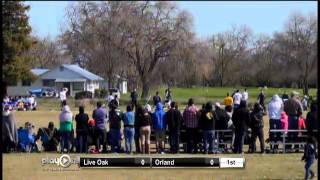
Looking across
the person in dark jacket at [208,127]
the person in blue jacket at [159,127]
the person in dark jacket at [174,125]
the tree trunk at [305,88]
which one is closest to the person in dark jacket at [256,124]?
the person in dark jacket at [208,127]

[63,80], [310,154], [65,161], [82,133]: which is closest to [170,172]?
[65,161]

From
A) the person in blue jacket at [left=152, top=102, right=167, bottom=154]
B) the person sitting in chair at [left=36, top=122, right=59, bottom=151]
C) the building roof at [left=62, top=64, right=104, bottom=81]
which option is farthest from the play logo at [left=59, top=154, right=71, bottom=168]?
the building roof at [left=62, top=64, right=104, bottom=81]

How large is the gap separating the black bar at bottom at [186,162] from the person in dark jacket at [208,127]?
2.06 meters

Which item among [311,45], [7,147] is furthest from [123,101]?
[7,147]

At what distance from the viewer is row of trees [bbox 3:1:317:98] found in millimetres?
47781

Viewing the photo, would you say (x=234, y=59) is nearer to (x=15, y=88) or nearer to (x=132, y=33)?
(x=132, y=33)

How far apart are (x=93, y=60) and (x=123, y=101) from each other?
12.5 metres

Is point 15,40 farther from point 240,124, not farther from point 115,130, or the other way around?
point 240,124

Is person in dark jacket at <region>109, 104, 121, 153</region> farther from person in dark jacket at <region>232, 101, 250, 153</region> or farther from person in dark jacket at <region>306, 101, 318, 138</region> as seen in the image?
person in dark jacket at <region>306, 101, 318, 138</region>

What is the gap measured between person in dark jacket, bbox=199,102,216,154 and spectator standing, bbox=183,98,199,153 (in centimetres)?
27

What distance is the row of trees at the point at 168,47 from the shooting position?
47781 mm

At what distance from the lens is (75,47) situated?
184 ft

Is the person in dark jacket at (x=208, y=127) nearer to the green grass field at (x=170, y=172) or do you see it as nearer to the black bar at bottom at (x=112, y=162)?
the green grass field at (x=170, y=172)

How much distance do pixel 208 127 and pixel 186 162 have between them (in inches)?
104
